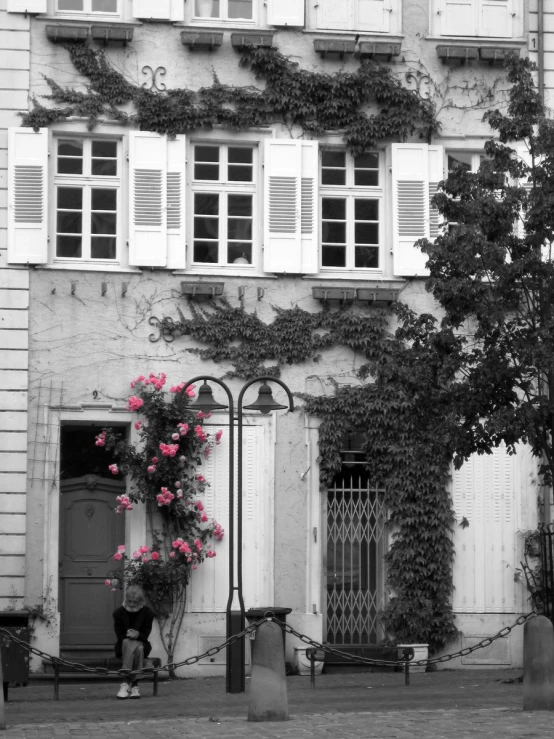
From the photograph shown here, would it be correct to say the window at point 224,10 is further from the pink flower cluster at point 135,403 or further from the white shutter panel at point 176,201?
the pink flower cluster at point 135,403

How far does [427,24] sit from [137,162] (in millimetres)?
4396

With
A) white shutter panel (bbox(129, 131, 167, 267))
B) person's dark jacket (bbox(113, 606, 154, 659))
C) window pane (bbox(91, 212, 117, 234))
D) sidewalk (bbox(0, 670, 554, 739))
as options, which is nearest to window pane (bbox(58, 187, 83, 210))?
window pane (bbox(91, 212, 117, 234))

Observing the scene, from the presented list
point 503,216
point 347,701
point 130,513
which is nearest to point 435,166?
point 503,216

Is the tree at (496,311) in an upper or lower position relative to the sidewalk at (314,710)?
upper

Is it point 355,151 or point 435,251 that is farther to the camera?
point 355,151

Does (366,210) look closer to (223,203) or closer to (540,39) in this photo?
(223,203)

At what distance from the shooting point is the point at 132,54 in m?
20.0

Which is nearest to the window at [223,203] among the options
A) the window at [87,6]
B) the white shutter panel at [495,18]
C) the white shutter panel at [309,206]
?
the white shutter panel at [309,206]

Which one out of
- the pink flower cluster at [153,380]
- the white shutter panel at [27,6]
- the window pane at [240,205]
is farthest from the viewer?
the window pane at [240,205]

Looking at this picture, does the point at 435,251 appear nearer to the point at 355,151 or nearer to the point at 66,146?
the point at 355,151

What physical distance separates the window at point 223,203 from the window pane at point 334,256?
1.00 meters

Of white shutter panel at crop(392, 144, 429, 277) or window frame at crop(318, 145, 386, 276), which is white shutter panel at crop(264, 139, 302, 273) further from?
white shutter panel at crop(392, 144, 429, 277)

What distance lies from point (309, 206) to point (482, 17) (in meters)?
3.56

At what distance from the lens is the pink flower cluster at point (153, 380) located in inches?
761
